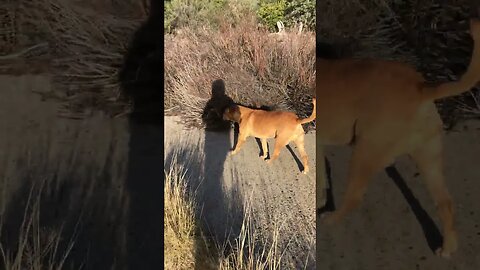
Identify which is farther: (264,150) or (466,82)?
(264,150)

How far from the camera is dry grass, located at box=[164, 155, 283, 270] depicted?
4.54 feet

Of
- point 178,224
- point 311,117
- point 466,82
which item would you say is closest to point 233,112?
point 311,117

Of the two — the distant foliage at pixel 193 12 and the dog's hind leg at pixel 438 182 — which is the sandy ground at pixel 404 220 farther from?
the distant foliage at pixel 193 12

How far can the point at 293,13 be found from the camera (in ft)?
4.46

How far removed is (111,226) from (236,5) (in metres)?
0.64

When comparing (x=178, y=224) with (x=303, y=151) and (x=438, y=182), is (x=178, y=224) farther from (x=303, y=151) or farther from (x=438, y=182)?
(x=438, y=182)

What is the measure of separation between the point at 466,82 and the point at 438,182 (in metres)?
0.23

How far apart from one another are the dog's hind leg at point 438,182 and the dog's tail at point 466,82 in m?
0.10

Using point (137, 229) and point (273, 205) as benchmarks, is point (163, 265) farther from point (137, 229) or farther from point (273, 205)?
Result: point (273, 205)

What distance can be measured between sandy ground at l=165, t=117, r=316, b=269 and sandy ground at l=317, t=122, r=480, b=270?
0.06 metres

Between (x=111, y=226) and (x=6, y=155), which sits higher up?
(x=6, y=155)

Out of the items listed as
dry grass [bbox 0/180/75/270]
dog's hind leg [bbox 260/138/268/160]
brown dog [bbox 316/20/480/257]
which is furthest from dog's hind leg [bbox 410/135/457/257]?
dry grass [bbox 0/180/75/270]

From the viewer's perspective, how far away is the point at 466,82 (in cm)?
123

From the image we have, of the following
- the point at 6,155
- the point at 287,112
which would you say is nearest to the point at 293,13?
the point at 287,112
